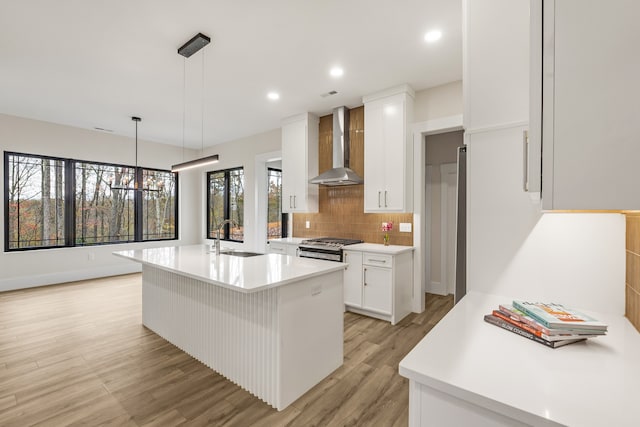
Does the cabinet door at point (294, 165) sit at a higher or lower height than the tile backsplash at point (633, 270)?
higher

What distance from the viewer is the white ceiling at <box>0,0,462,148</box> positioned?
225 cm

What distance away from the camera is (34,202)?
16.3ft

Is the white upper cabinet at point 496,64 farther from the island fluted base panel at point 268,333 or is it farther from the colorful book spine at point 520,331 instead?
the island fluted base panel at point 268,333

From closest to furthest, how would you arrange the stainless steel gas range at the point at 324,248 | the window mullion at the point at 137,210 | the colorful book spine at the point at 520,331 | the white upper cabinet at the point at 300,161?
the colorful book spine at the point at 520,331
the stainless steel gas range at the point at 324,248
the white upper cabinet at the point at 300,161
the window mullion at the point at 137,210

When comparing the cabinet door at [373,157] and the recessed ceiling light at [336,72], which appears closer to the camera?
the recessed ceiling light at [336,72]

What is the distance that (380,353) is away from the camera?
2750 mm

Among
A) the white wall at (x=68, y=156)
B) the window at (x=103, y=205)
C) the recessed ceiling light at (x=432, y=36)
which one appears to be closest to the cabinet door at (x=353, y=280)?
the recessed ceiling light at (x=432, y=36)

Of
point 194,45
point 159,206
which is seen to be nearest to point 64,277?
point 159,206

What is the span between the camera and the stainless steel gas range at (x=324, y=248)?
3766 millimetres

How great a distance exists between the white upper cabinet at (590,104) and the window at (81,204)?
521cm

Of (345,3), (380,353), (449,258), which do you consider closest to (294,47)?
(345,3)

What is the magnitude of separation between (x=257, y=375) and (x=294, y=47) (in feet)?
9.24

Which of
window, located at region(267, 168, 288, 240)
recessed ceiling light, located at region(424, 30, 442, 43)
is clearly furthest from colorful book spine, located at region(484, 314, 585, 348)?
window, located at region(267, 168, 288, 240)

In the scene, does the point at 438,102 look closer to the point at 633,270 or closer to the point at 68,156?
the point at 633,270
